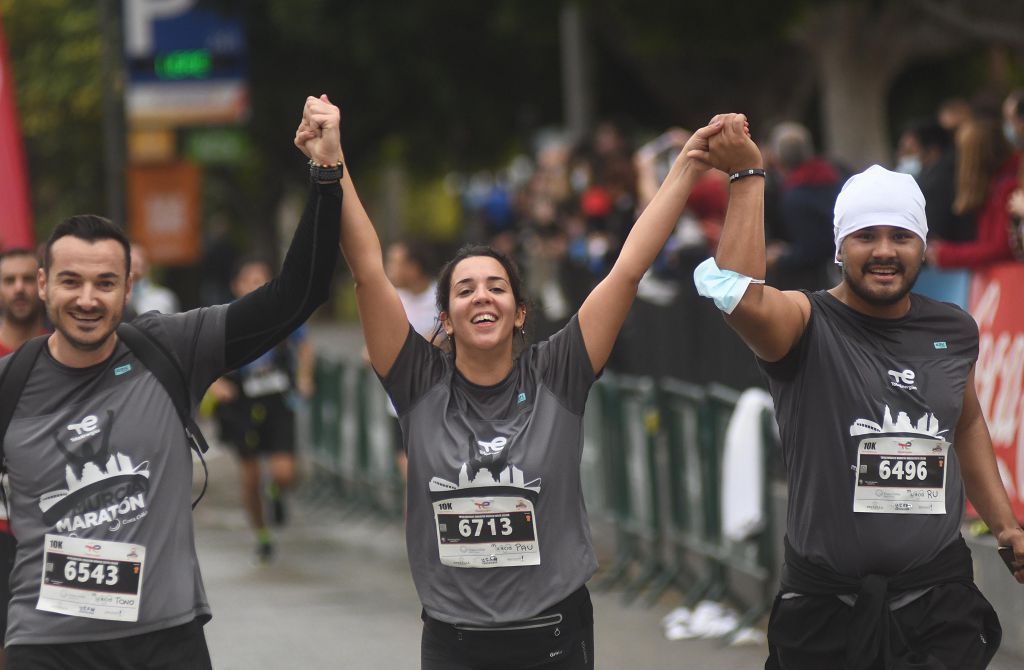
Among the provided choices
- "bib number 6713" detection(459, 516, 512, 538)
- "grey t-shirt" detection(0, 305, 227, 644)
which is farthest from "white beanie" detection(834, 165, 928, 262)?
"grey t-shirt" detection(0, 305, 227, 644)

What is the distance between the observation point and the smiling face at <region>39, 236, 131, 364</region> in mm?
4656

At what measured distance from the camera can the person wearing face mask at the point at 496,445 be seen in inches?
187

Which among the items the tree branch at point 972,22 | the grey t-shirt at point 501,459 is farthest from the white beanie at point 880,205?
the tree branch at point 972,22

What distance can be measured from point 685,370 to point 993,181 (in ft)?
10.2

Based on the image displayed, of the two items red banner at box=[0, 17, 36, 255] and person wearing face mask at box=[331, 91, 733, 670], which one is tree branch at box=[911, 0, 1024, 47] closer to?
red banner at box=[0, 17, 36, 255]

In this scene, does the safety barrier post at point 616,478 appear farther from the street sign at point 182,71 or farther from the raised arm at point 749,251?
the street sign at point 182,71

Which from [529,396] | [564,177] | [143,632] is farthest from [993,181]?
[564,177]

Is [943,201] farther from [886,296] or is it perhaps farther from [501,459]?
[501,459]

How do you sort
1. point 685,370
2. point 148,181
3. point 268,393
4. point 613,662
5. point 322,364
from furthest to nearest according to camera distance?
point 148,181 → point 322,364 → point 268,393 → point 685,370 → point 613,662

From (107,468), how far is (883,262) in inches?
81.0

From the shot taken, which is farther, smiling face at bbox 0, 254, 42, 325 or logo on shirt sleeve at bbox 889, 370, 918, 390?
smiling face at bbox 0, 254, 42, 325

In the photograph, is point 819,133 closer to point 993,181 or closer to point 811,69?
point 811,69

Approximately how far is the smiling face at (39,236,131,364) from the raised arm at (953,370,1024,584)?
2318 millimetres

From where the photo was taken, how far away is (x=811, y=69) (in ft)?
76.3
